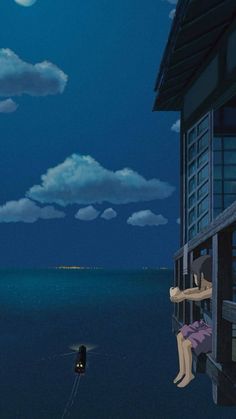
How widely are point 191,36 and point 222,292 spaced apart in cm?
602

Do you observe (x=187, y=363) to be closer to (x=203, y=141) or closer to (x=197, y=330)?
(x=197, y=330)

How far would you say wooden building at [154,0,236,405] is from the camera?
6.24 metres

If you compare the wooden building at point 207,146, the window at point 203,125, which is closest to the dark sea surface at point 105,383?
the wooden building at point 207,146

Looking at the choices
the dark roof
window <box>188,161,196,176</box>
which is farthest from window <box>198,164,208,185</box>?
the dark roof

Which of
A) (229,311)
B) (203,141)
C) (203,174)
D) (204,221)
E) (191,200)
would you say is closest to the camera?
(229,311)

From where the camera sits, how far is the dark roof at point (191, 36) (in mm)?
9648

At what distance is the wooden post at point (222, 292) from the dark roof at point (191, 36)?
487 cm

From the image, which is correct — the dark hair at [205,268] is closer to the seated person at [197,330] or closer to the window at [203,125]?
the seated person at [197,330]

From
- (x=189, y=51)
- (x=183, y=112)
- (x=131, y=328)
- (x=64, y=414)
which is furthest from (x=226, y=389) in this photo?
(x=131, y=328)

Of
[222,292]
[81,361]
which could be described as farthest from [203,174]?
[81,361]

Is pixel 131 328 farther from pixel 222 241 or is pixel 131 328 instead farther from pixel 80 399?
pixel 222 241

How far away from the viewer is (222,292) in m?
6.26

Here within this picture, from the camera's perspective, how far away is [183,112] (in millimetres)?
14383

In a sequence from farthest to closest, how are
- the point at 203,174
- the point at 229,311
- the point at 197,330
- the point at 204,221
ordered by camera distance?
the point at 204,221 < the point at 203,174 < the point at 197,330 < the point at 229,311
